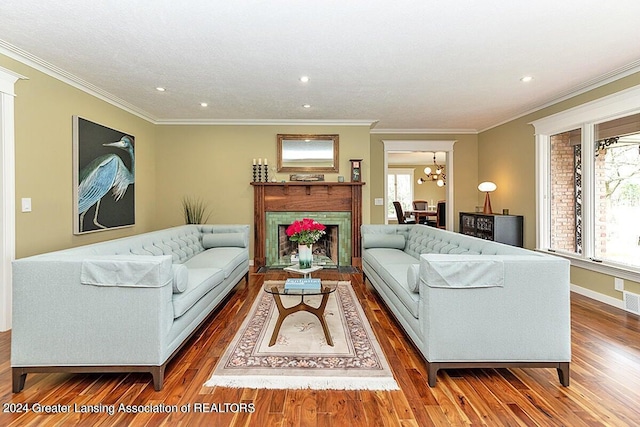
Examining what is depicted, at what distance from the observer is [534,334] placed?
209cm

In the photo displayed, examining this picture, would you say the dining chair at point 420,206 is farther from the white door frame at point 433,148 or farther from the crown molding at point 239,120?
the crown molding at point 239,120

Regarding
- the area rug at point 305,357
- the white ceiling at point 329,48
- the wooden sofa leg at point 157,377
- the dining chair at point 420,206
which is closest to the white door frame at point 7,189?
the white ceiling at point 329,48

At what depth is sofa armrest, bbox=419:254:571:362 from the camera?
6.79 ft

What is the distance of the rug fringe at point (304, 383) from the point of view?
210 centimetres

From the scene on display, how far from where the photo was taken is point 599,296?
3.94m

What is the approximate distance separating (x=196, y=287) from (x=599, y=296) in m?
4.42

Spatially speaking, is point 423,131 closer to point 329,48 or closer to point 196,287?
point 329,48

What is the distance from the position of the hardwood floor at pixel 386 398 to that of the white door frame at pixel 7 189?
656 millimetres

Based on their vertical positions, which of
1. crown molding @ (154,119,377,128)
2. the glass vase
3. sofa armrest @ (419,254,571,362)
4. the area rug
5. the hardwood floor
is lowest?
the hardwood floor

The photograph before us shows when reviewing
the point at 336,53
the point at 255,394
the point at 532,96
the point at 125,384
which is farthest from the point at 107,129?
the point at 532,96

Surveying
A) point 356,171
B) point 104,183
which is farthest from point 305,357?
point 356,171

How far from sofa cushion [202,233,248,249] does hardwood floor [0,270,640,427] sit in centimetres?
212

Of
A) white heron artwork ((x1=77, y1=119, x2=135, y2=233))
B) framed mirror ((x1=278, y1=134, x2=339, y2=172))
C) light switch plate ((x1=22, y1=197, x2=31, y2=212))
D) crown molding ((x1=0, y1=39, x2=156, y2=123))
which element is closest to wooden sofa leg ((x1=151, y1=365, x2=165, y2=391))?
light switch plate ((x1=22, y1=197, x2=31, y2=212))

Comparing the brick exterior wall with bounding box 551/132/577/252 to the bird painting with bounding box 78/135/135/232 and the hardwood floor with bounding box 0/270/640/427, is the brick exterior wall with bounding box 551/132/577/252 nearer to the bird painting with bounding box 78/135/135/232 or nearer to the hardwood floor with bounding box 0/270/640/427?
the hardwood floor with bounding box 0/270/640/427
